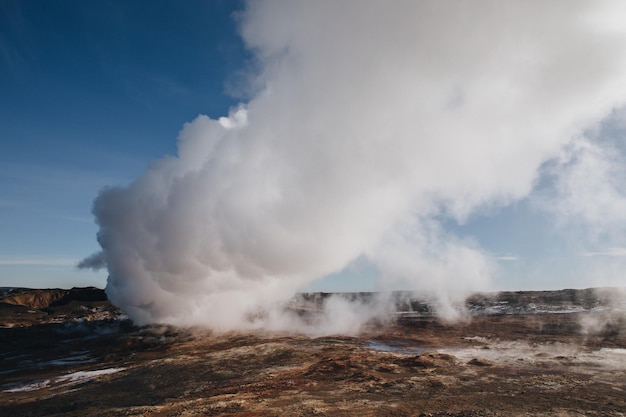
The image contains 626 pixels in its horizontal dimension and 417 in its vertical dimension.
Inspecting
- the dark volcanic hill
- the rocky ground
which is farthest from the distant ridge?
the rocky ground

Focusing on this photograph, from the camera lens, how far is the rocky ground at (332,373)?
14.9m

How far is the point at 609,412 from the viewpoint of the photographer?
42.6 feet

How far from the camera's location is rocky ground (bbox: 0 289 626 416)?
14.9 m

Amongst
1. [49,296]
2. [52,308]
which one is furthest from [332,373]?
[49,296]

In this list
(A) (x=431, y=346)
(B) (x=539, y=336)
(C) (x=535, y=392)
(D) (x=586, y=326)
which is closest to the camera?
(C) (x=535, y=392)

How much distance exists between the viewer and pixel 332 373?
798 inches

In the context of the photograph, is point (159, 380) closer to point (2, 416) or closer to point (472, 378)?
point (2, 416)

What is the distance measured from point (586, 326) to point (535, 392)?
28006 mm

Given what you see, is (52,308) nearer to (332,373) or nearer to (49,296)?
(49,296)

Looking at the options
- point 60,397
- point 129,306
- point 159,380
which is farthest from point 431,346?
point 129,306

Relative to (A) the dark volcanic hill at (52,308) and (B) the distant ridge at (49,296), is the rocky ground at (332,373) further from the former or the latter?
(B) the distant ridge at (49,296)

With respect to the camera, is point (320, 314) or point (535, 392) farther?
point (320, 314)

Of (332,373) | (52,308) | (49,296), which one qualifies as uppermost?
(49,296)

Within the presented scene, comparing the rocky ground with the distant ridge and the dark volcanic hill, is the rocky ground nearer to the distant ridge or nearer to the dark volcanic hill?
the dark volcanic hill
